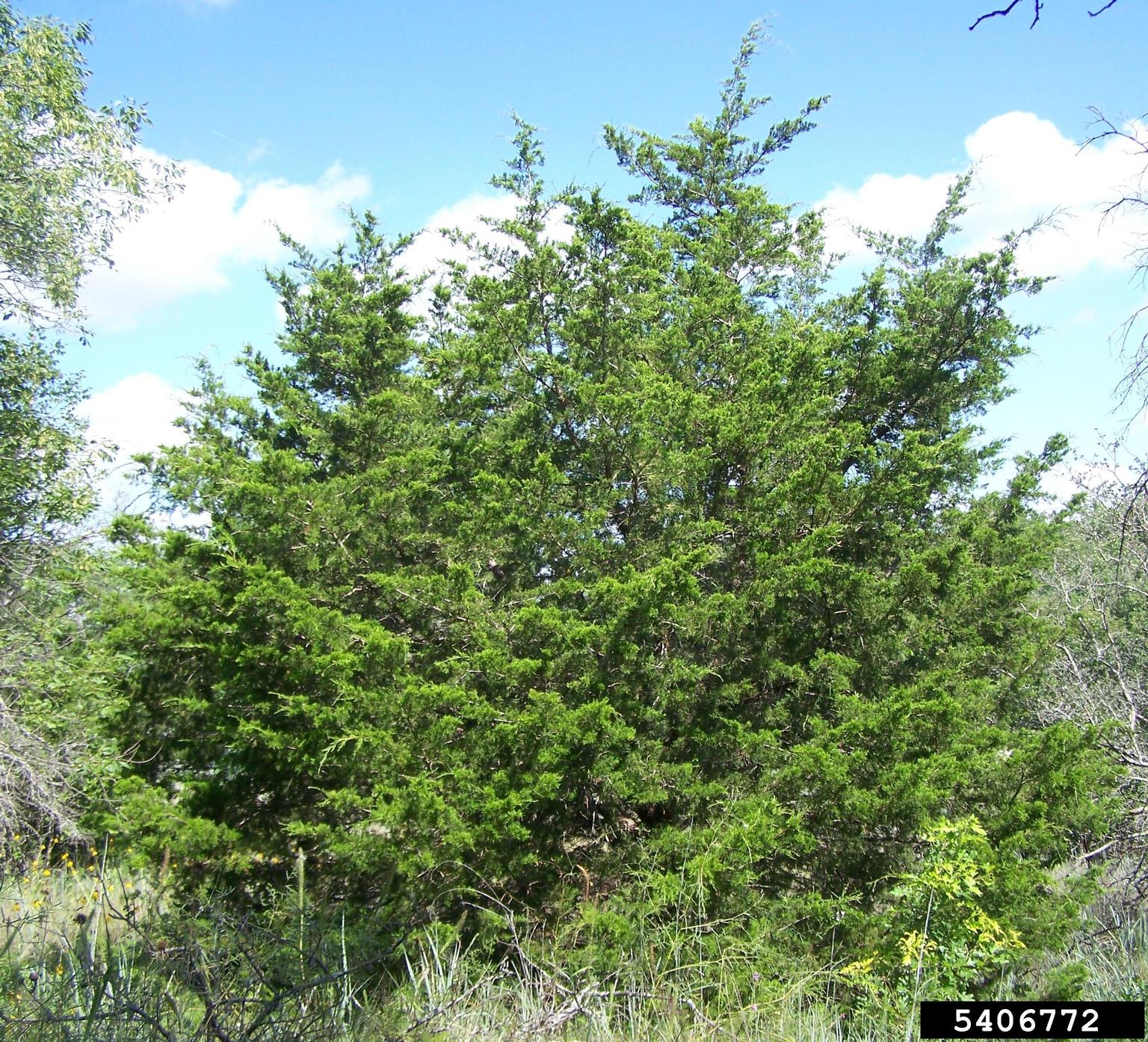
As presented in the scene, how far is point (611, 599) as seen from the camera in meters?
7.74

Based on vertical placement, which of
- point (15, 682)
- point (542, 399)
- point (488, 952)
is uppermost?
point (542, 399)

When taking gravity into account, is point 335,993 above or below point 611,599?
below

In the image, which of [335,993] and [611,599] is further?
[611,599]

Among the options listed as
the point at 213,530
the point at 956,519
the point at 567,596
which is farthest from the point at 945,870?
the point at 213,530

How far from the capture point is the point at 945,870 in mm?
5305

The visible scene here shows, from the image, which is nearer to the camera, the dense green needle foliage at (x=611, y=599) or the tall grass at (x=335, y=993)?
the tall grass at (x=335, y=993)

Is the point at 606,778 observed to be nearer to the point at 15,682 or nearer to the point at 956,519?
the point at 956,519

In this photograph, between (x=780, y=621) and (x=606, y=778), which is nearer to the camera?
(x=606, y=778)

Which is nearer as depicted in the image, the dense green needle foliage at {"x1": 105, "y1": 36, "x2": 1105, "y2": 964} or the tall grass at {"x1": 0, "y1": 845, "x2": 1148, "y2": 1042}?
the tall grass at {"x1": 0, "y1": 845, "x2": 1148, "y2": 1042}

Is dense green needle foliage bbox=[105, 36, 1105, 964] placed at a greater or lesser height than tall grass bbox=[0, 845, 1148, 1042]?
greater

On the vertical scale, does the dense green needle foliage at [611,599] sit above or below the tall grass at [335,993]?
above

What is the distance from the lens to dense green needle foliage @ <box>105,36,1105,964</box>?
7.44m

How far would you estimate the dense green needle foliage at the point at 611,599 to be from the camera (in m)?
7.44

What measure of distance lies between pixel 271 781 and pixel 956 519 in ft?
25.2
